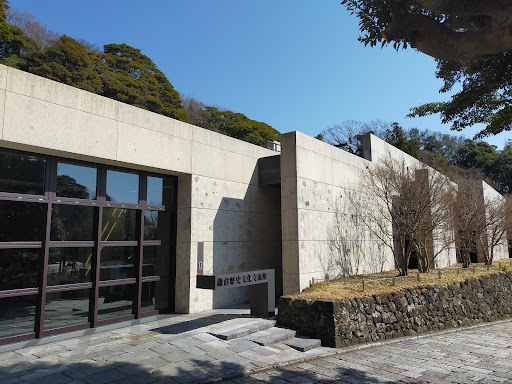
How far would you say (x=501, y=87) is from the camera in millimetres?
5996

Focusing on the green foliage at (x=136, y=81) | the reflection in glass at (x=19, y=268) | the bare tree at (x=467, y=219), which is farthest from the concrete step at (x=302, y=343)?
the green foliage at (x=136, y=81)

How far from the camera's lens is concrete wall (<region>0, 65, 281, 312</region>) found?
22.3 ft

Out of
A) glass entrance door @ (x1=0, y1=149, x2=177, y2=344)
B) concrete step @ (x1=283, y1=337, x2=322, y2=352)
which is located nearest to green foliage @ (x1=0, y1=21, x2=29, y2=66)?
glass entrance door @ (x1=0, y1=149, x2=177, y2=344)

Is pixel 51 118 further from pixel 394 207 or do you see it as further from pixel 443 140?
pixel 443 140

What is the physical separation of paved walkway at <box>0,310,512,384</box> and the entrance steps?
0.14 m

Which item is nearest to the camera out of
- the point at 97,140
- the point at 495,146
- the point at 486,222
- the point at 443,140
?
the point at 97,140

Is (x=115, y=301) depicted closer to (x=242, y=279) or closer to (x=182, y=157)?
(x=242, y=279)

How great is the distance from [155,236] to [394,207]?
9.64m

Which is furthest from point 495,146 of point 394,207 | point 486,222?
point 394,207

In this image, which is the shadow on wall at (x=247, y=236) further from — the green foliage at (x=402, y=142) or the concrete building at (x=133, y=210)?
the green foliage at (x=402, y=142)

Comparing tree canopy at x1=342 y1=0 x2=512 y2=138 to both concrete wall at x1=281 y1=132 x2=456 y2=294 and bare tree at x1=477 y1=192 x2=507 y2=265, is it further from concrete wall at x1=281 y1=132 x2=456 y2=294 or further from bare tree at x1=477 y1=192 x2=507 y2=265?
bare tree at x1=477 y1=192 x2=507 y2=265

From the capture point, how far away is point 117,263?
8484 mm

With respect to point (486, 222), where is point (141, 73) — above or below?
above

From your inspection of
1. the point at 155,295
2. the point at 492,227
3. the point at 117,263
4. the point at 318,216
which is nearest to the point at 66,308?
the point at 117,263
